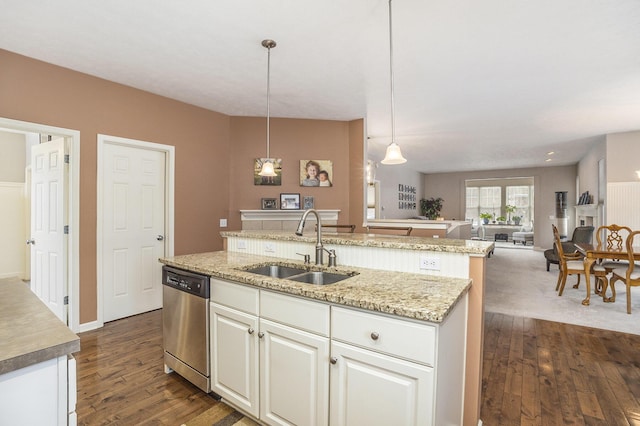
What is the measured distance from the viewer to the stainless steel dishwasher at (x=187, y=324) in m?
2.01

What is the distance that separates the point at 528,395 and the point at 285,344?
1.78 metres

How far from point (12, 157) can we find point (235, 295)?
5881 millimetres

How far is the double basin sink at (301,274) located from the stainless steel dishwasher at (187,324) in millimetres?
348

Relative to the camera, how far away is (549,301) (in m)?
4.33

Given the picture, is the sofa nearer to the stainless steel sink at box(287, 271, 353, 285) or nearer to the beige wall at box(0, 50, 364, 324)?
the beige wall at box(0, 50, 364, 324)

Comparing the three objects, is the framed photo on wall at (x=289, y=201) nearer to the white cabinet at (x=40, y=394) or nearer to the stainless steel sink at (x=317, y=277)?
the stainless steel sink at (x=317, y=277)

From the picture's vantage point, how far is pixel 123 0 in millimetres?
2090

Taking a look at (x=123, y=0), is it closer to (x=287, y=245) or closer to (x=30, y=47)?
(x=30, y=47)

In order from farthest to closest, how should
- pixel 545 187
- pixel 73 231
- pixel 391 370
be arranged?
pixel 545 187
pixel 73 231
pixel 391 370

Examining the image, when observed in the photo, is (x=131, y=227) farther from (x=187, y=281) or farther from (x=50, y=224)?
(x=187, y=281)

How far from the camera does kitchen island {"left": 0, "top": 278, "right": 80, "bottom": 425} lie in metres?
0.80

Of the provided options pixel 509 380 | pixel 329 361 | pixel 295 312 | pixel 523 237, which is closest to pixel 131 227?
pixel 295 312

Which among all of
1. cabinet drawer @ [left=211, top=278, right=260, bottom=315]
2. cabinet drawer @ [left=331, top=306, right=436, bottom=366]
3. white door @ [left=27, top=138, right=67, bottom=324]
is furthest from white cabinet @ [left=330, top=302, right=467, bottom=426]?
white door @ [left=27, top=138, right=67, bottom=324]

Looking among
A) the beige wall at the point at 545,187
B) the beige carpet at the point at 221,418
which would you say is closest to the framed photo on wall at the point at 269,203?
the beige carpet at the point at 221,418
